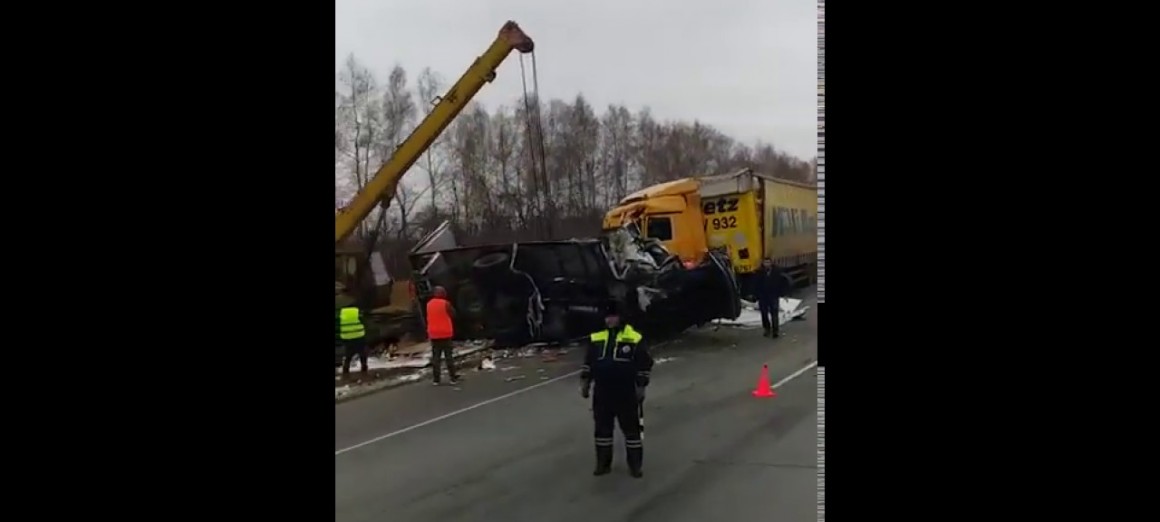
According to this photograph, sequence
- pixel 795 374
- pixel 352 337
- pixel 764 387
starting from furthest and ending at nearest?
1. pixel 352 337
2. pixel 764 387
3. pixel 795 374

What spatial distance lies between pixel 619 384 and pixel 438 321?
2.76 ft

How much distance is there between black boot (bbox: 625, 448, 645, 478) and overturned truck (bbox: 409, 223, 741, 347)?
0.49 m

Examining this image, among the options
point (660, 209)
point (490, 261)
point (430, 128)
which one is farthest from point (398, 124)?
point (660, 209)

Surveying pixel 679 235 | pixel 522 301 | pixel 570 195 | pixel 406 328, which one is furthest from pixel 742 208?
pixel 406 328

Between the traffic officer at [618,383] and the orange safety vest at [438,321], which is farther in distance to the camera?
the orange safety vest at [438,321]

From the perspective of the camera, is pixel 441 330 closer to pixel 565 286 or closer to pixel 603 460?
pixel 565 286

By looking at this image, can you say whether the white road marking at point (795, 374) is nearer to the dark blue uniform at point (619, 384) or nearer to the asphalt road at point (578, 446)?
the asphalt road at point (578, 446)

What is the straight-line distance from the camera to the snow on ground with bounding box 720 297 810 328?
3.32 metres

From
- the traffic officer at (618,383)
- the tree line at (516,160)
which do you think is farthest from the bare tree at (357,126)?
the traffic officer at (618,383)

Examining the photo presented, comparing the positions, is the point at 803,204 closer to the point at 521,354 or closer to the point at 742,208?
the point at 742,208

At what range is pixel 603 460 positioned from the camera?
3.29 m

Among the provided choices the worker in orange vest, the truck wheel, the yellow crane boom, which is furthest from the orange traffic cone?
the yellow crane boom

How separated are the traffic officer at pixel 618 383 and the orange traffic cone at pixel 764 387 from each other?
432 mm

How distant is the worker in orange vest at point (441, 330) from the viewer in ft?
11.8
